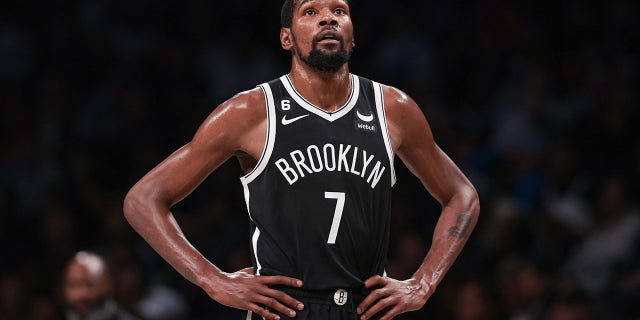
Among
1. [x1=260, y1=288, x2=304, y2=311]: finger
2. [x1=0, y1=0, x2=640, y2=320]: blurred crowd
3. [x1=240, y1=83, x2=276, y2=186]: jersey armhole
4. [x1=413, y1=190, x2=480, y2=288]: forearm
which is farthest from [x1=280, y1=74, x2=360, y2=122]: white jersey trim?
[x1=0, y1=0, x2=640, y2=320]: blurred crowd

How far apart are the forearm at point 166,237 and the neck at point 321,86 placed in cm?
76

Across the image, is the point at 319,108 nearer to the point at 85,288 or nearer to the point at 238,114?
the point at 238,114

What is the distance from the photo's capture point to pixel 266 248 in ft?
14.5

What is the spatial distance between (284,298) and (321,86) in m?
0.91

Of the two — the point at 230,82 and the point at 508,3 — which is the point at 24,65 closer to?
the point at 230,82

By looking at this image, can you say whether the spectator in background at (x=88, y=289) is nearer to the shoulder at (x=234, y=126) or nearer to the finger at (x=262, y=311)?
the shoulder at (x=234, y=126)

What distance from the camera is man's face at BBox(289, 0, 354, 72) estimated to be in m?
4.46

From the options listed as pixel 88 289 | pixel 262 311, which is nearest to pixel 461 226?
pixel 262 311

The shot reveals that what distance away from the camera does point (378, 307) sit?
172 inches

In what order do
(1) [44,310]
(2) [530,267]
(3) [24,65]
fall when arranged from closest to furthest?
(2) [530,267] < (1) [44,310] < (3) [24,65]

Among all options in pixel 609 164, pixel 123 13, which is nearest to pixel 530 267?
pixel 609 164

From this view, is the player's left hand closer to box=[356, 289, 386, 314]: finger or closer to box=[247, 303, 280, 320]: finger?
box=[356, 289, 386, 314]: finger

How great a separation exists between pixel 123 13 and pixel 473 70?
3.83 metres

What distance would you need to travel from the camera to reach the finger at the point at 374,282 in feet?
14.4
